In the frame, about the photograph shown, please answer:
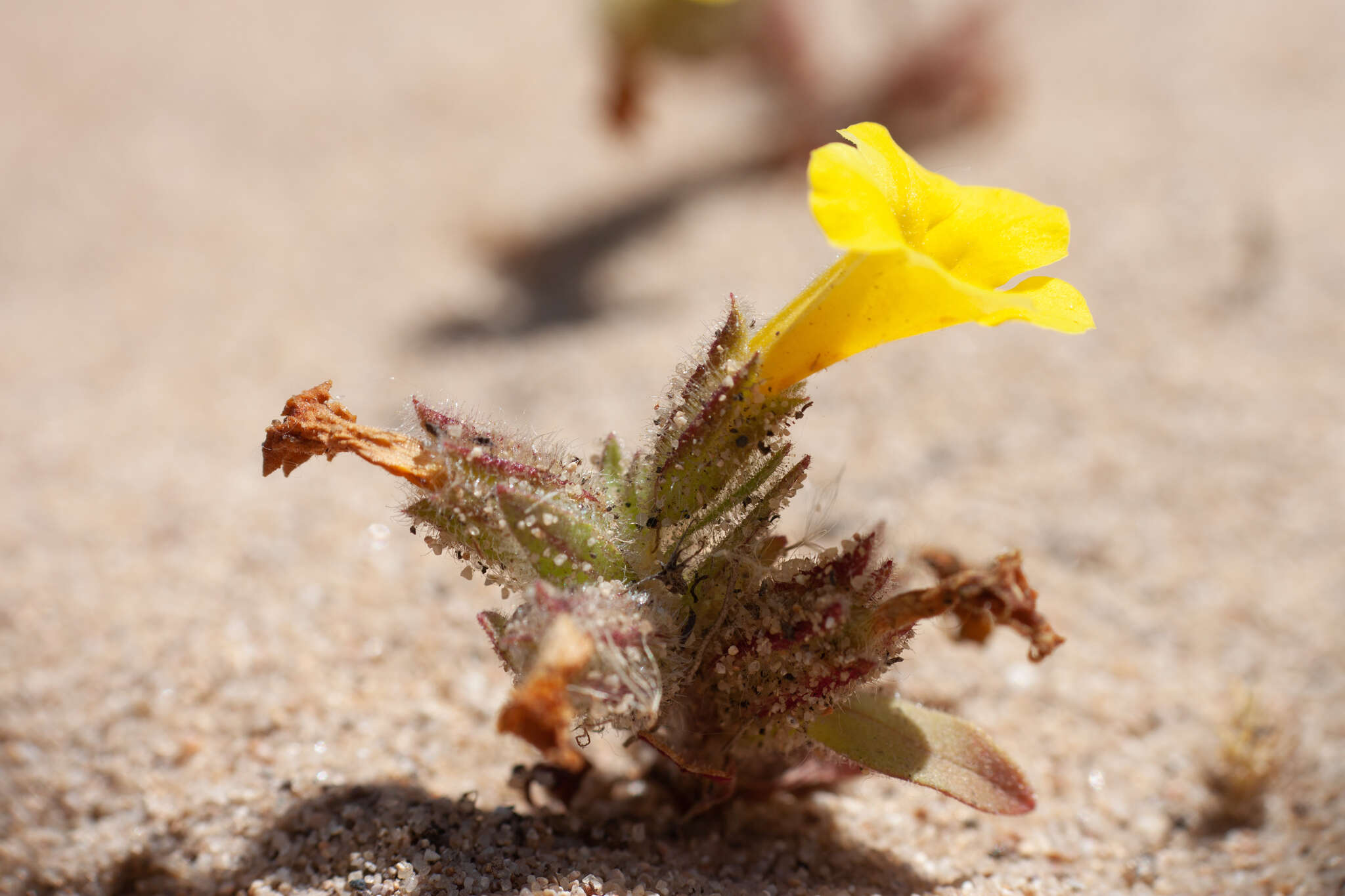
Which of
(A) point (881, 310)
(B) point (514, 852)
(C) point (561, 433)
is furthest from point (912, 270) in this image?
(C) point (561, 433)

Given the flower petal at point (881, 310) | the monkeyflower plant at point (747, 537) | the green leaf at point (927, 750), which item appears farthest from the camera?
the green leaf at point (927, 750)

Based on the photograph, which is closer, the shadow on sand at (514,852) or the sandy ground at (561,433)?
the shadow on sand at (514,852)

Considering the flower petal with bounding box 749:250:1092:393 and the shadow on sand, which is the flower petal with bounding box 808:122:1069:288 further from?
the shadow on sand

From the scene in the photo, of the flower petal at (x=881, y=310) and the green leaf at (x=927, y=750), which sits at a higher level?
the flower petal at (x=881, y=310)

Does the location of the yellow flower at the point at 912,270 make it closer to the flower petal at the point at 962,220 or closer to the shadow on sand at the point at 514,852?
the flower petal at the point at 962,220

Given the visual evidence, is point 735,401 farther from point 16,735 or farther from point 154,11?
point 154,11

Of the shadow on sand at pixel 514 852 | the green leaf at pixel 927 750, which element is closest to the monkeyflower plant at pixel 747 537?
the green leaf at pixel 927 750

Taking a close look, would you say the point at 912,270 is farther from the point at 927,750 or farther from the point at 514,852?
the point at 514,852
